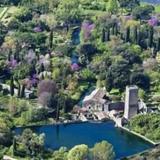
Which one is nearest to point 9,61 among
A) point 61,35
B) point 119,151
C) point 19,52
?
point 19,52

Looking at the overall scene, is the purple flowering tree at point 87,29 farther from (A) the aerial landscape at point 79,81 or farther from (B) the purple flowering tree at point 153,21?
(B) the purple flowering tree at point 153,21

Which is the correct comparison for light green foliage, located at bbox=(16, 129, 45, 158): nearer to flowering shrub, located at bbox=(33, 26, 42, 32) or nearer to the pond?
the pond

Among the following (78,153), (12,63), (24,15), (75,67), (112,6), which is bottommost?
(78,153)

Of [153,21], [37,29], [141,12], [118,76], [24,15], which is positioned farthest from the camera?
[141,12]

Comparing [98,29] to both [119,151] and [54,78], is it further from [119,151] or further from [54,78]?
[119,151]

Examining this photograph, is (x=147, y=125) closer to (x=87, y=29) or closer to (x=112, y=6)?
(x=87, y=29)

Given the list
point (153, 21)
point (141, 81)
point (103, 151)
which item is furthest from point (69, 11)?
point (103, 151)
